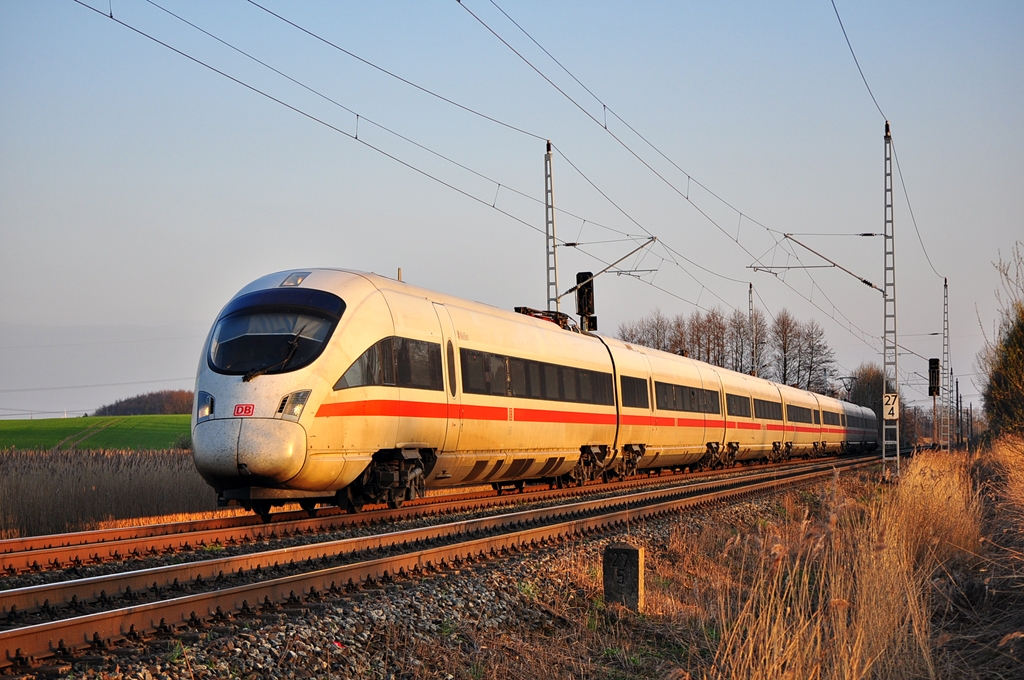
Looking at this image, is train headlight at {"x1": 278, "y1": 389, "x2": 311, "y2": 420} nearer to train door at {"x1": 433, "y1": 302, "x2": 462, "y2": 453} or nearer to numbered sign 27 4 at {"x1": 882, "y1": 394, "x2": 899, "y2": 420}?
train door at {"x1": 433, "y1": 302, "x2": 462, "y2": 453}

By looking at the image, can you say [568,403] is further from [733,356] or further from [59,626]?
[733,356]

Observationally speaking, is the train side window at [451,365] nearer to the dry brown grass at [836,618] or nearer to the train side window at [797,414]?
the dry brown grass at [836,618]

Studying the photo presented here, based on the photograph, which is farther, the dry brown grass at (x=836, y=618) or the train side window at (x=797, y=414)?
the train side window at (x=797, y=414)

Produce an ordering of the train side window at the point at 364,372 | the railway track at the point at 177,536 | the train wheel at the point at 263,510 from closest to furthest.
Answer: the railway track at the point at 177,536, the train side window at the point at 364,372, the train wheel at the point at 263,510

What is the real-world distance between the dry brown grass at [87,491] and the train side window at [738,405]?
61.8 feet

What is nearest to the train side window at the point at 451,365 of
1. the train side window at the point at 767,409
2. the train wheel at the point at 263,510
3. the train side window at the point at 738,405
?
the train wheel at the point at 263,510

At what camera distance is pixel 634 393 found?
24.0 m

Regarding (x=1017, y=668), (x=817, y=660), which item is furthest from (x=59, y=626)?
(x=1017, y=668)

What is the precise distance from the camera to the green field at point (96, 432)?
45.9 metres

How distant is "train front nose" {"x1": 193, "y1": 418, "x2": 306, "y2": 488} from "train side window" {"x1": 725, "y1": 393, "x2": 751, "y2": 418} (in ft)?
73.8

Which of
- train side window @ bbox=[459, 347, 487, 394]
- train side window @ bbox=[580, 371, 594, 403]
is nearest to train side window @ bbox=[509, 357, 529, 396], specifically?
train side window @ bbox=[459, 347, 487, 394]

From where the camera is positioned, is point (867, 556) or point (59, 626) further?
point (867, 556)

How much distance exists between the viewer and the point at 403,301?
582 inches

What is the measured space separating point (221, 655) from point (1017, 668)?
5662 millimetres
